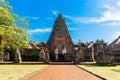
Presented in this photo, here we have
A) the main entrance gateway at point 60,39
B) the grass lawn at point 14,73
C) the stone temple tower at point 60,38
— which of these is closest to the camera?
the grass lawn at point 14,73

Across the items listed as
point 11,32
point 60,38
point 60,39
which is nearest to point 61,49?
point 60,39

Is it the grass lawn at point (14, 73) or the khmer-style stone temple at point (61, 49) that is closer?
the grass lawn at point (14, 73)

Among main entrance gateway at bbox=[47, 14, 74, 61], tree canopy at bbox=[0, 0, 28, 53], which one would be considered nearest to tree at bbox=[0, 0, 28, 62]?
tree canopy at bbox=[0, 0, 28, 53]

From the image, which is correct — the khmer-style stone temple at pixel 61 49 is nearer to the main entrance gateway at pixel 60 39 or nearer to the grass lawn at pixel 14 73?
the main entrance gateway at pixel 60 39

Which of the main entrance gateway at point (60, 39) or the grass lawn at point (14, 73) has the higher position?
the main entrance gateway at point (60, 39)

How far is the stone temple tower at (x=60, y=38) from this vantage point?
65.3m

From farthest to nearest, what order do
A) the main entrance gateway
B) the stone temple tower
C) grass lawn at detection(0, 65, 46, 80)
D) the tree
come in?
the stone temple tower → the main entrance gateway → the tree → grass lawn at detection(0, 65, 46, 80)

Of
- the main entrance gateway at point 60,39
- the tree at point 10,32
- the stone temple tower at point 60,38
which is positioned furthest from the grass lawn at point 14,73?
the stone temple tower at point 60,38

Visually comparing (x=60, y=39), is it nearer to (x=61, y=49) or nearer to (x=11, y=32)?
(x=61, y=49)

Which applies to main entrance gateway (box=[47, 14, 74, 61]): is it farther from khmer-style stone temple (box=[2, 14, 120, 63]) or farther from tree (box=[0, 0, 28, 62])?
tree (box=[0, 0, 28, 62])

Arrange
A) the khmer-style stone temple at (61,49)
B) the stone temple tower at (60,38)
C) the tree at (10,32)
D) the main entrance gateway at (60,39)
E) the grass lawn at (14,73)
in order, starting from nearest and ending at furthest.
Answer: the grass lawn at (14,73) → the tree at (10,32) → the khmer-style stone temple at (61,49) → the main entrance gateway at (60,39) → the stone temple tower at (60,38)

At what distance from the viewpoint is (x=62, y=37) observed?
6600cm

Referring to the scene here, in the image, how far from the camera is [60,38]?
65875mm

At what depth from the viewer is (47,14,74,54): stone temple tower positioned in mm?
65312
